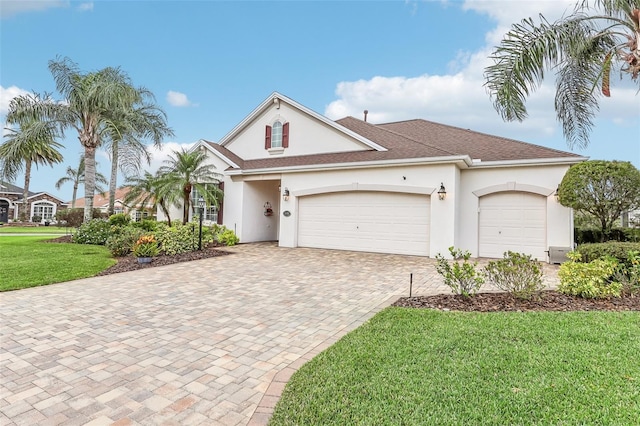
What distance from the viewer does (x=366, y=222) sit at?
12938 mm

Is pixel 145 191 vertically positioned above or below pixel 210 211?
above

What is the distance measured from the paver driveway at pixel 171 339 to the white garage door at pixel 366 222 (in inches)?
141

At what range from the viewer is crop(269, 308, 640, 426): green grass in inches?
101

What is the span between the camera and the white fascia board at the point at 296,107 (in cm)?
1355

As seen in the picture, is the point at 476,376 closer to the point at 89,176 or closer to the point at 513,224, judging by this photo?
the point at 513,224

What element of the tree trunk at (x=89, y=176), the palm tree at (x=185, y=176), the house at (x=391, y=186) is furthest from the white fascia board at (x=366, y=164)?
the tree trunk at (x=89, y=176)

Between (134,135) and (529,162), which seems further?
(134,135)

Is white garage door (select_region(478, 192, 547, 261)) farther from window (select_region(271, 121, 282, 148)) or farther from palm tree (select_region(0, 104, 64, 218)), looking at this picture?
palm tree (select_region(0, 104, 64, 218))

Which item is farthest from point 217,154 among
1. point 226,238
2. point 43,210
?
point 43,210

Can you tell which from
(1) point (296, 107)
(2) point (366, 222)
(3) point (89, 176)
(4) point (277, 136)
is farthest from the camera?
(4) point (277, 136)

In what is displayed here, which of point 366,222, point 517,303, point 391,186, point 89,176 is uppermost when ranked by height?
point 89,176

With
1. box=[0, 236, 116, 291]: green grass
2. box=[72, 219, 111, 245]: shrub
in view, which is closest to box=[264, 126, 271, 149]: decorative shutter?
box=[72, 219, 111, 245]: shrub

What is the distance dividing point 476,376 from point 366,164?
9959 mm

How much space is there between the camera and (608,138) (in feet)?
39.8
